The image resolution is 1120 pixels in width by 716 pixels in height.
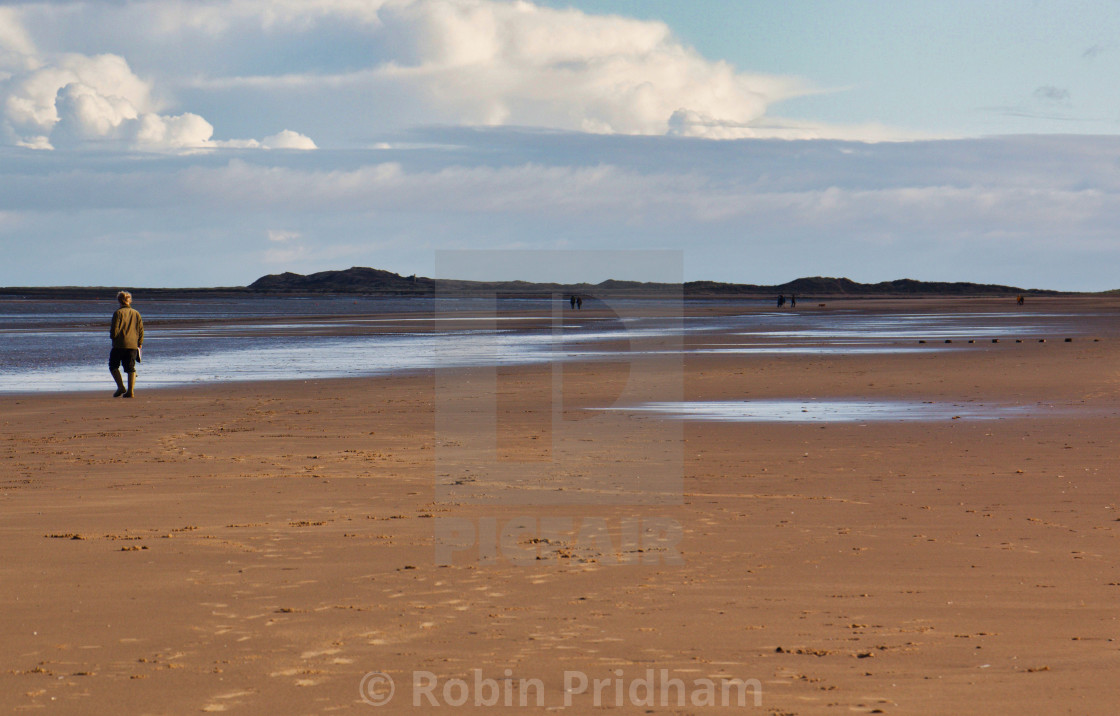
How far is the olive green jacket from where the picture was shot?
19.4 m

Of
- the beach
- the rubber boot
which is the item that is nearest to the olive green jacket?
the rubber boot

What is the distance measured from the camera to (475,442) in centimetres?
1371

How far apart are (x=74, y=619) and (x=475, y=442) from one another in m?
7.84

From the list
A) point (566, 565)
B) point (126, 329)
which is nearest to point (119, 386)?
point (126, 329)

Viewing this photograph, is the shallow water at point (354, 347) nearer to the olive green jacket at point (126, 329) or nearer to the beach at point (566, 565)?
the olive green jacket at point (126, 329)

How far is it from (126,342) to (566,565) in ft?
49.0

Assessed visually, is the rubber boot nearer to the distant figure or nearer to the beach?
the distant figure

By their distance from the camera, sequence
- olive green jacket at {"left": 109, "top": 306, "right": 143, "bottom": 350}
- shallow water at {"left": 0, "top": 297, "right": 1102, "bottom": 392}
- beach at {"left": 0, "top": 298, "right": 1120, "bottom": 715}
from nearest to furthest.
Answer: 1. beach at {"left": 0, "top": 298, "right": 1120, "bottom": 715}
2. olive green jacket at {"left": 109, "top": 306, "right": 143, "bottom": 350}
3. shallow water at {"left": 0, "top": 297, "right": 1102, "bottom": 392}

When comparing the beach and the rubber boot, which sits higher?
the rubber boot

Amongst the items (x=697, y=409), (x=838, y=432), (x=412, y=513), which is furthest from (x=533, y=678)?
(x=697, y=409)

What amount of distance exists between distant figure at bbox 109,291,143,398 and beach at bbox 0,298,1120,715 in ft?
12.9

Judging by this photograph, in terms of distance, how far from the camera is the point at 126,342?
19812 mm

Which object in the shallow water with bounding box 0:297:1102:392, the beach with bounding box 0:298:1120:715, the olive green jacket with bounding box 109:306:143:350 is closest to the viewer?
the beach with bounding box 0:298:1120:715

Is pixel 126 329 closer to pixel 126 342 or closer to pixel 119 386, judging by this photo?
pixel 126 342
